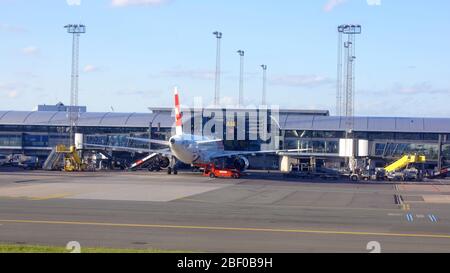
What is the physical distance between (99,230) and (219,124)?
3232 inches

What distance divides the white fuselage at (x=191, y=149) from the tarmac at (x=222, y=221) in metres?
25.9

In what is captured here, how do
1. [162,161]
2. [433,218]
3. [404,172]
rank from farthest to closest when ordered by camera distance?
[162,161], [404,172], [433,218]

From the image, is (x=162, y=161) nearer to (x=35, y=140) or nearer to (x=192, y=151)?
(x=192, y=151)

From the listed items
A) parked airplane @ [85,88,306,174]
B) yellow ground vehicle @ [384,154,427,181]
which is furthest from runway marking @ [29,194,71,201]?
yellow ground vehicle @ [384,154,427,181]

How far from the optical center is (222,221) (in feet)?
91.3

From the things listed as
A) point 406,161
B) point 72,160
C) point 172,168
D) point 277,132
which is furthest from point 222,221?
point 277,132

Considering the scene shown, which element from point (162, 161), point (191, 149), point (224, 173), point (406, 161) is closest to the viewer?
point (191, 149)

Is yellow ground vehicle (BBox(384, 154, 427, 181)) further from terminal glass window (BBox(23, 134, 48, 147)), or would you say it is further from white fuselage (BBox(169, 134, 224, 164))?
terminal glass window (BBox(23, 134, 48, 147))

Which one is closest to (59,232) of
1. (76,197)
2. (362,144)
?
(76,197)

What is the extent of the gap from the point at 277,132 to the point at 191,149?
130 ft

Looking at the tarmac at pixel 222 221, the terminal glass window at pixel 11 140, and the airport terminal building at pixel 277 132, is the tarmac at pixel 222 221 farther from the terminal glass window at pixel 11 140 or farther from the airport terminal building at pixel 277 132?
the terminal glass window at pixel 11 140

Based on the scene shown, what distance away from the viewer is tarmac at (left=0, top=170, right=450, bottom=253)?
69.2 feet

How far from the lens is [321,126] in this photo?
111562 millimetres

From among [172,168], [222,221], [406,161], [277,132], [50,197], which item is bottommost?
[172,168]
